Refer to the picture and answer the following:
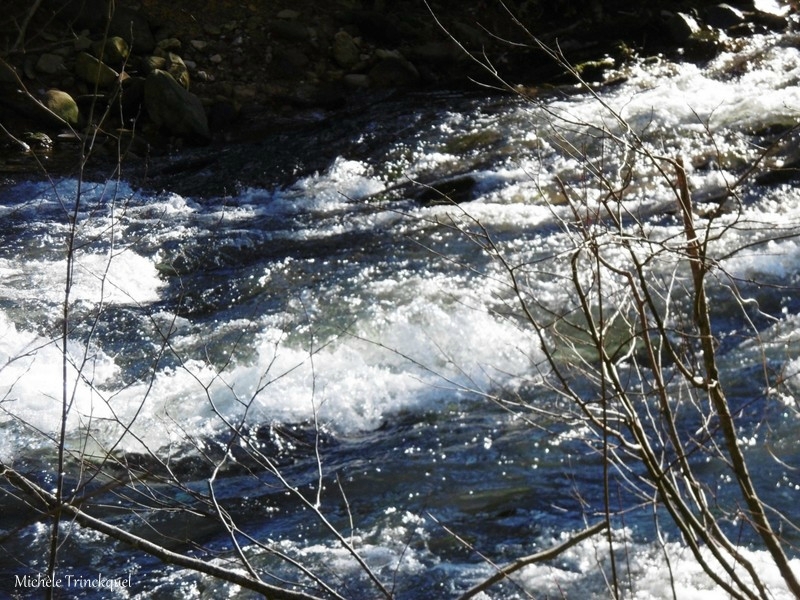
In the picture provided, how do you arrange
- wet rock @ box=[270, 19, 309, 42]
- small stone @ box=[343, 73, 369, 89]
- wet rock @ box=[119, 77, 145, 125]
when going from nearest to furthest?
wet rock @ box=[119, 77, 145, 125], small stone @ box=[343, 73, 369, 89], wet rock @ box=[270, 19, 309, 42]

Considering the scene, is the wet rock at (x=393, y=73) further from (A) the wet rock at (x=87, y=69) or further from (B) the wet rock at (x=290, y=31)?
(A) the wet rock at (x=87, y=69)

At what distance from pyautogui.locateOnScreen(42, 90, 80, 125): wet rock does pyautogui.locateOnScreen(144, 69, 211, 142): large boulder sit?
0.75 m

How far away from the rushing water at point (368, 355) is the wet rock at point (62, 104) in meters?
1.00

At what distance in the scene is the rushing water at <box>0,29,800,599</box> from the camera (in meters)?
3.32

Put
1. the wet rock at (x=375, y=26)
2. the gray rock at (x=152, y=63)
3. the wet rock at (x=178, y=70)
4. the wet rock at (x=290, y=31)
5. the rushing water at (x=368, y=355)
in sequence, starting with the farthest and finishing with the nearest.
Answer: the wet rock at (x=375, y=26), the wet rock at (x=290, y=31), the wet rock at (x=178, y=70), the gray rock at (x=152, y=63), the rushing water at (x=368, y=355)

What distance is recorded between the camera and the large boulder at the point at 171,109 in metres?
9.05

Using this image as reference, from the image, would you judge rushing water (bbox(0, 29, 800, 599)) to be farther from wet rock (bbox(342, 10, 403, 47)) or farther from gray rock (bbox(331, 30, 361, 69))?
wet rock (bbox(342, 10, 403, 47))

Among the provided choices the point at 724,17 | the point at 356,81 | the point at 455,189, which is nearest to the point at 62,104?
the point at 356,81

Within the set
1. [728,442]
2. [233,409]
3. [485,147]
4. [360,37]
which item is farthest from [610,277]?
[360,37]

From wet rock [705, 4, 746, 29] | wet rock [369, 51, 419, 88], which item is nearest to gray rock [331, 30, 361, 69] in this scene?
wet rock [369, 51, 419, 88]

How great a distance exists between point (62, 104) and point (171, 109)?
1047mm

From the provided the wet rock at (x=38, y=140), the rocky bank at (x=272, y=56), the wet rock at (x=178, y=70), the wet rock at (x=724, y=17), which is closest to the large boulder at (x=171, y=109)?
the rocky bank at (x=272, y=56)

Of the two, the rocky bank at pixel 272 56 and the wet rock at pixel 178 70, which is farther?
the wet rock at pixel 178 70

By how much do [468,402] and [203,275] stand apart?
250cm
